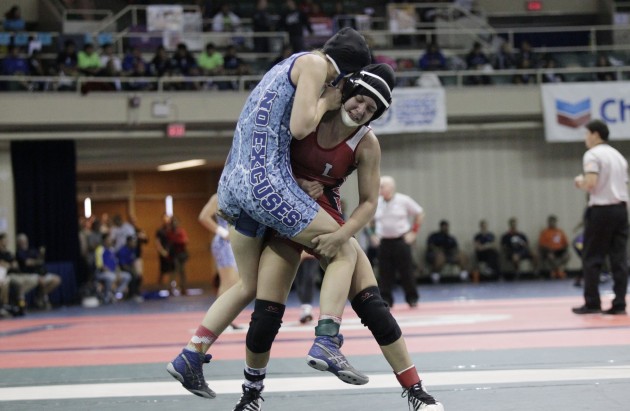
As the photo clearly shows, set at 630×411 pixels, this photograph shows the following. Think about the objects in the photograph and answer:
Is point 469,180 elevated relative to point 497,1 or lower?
lower

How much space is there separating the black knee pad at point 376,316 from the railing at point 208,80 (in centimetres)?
1413

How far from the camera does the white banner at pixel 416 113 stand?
18484 millimetres

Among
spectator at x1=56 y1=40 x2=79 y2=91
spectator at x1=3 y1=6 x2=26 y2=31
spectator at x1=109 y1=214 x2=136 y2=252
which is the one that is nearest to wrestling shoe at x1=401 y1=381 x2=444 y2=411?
spectator at x1=56 y1=40 x2=79 y2=91

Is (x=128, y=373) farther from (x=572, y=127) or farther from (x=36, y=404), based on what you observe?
(x=572, y=127)

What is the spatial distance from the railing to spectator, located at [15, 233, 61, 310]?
319 centimetres

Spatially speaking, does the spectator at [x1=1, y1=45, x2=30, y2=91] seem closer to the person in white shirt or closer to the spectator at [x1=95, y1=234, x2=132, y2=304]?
the spectator at [x1=95, y1=234, x2=132, y2=304]

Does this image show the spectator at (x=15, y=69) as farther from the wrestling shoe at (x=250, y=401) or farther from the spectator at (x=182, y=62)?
the wrestling shoe at (x=250, y=401)

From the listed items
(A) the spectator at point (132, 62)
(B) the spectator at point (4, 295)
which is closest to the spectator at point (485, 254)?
(A) the spectator at point (132, 62)

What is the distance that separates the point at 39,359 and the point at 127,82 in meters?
11.8

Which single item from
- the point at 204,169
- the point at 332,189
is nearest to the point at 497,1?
the point at 204,169

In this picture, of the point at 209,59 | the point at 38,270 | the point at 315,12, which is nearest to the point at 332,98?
the point at 38,270

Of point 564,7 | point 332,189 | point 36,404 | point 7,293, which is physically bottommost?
point 7,293

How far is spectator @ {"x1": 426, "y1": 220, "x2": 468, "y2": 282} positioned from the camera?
19719 millimetres

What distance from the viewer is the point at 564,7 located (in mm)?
24328
